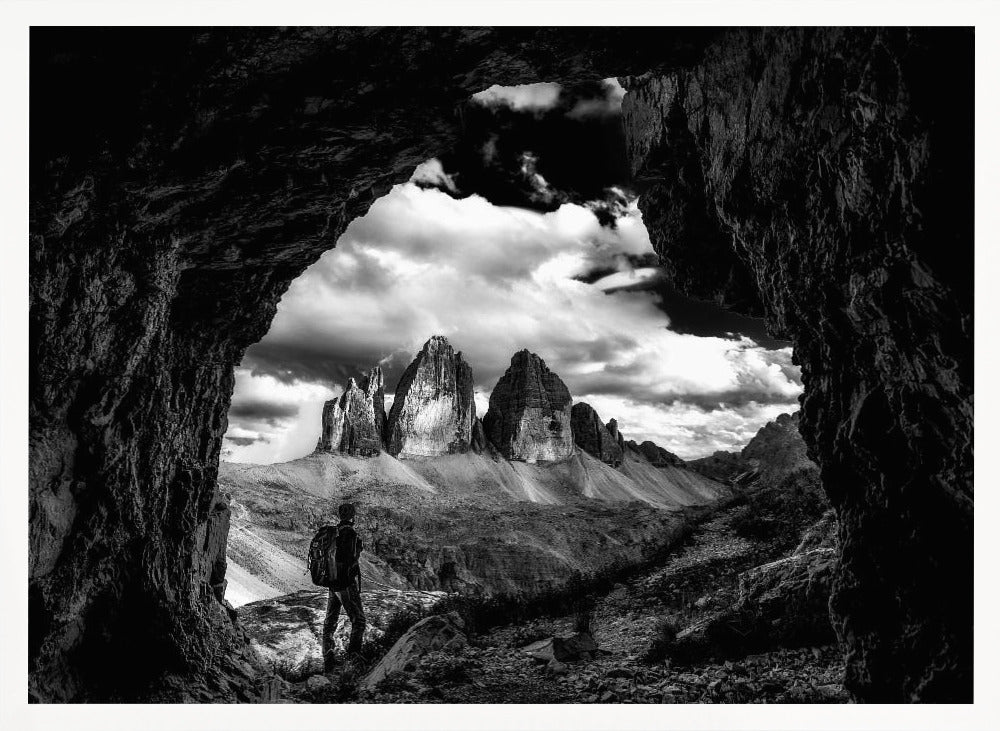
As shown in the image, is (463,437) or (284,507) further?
(463,437)

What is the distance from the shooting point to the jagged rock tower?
89875mm

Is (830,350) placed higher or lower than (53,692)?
higher

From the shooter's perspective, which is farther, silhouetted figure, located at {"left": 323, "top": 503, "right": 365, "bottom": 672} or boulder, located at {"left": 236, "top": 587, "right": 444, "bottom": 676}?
boulder, located at {"left": 236, "top": 587, "right": 444, "bottom": 676}

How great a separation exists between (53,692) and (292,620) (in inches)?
257

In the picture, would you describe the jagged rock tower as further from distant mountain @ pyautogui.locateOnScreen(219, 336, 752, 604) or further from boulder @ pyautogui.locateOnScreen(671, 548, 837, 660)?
boulder @ pyautogui.locateOnScreen(671, 548, 837, 660)

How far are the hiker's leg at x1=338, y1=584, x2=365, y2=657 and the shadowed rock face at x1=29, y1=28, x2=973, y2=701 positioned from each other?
1534mm

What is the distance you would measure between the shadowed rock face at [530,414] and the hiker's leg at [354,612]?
95.6m

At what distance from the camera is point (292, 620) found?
11594 mm

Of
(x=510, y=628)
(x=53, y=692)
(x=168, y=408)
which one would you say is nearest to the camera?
(x=53, y=692)

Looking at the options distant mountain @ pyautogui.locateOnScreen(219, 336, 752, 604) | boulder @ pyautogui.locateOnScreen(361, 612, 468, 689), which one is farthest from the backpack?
distant mountain @ pyautogui.locateOnScreen(219, 336, 752, 604)

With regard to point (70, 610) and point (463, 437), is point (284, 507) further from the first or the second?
point (463, 437)

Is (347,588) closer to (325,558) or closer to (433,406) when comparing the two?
(325,558)
